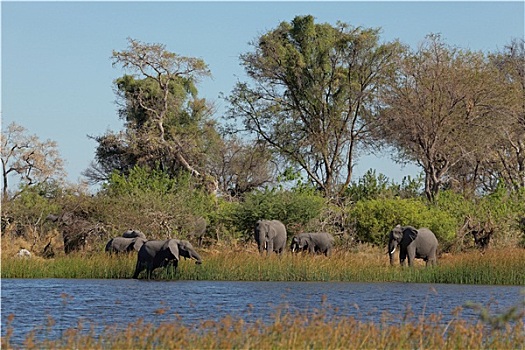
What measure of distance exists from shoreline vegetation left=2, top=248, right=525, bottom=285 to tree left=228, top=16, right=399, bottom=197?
20.3 meters

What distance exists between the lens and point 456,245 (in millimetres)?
38688

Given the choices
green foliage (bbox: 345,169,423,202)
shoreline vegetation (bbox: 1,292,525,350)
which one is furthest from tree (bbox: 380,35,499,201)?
shoreline vegetation (bbox: 1,292,525,350)

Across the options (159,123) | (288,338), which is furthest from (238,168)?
(288,338)

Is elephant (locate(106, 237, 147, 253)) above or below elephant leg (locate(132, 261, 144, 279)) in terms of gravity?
above

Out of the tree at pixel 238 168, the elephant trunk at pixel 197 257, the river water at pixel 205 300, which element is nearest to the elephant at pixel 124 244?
the elephant trunk at pixel 197 257

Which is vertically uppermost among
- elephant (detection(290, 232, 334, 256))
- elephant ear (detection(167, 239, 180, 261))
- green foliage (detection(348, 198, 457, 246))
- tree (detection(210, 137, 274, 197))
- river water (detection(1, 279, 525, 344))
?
tree (detection(210, 137, 274, 197))

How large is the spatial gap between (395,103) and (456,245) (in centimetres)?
1059

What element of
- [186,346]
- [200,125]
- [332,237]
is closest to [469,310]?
[186,346]

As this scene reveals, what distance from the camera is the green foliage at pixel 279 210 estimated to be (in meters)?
39.5

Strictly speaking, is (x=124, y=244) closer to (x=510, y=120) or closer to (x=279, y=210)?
(x=279, y=210)

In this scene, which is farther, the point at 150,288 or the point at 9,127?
the point at 9,127

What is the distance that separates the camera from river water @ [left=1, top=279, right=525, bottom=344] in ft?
65.2

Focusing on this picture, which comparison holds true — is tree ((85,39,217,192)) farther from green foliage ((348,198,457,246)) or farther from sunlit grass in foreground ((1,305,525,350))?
sunlit grass in foreground ((1,305,525,350))

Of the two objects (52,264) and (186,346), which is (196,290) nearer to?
(52,264)
